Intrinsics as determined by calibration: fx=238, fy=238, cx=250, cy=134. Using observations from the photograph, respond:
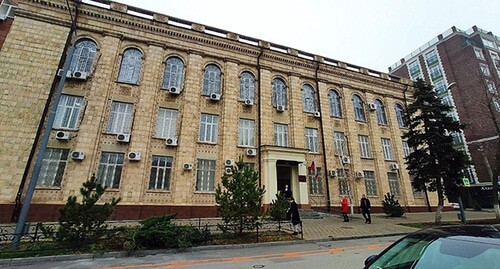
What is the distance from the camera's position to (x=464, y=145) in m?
35.3

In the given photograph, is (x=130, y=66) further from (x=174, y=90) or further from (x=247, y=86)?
(x=247, y=86)

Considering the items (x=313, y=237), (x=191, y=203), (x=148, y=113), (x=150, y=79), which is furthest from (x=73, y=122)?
(x=313, y=237)

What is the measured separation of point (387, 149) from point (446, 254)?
2423 centimetres

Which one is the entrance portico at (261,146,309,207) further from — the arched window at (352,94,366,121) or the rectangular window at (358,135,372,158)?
the arched window at (352,94,366,121)

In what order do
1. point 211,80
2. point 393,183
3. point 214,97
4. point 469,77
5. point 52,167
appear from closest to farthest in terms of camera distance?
point 52,167
point 214,97
point 211,80
point 393,183
point 469,77

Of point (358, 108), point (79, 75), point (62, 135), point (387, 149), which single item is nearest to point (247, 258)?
point (62, 135)

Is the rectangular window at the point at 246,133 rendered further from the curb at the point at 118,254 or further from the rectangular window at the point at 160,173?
the curb at the point at 118,254

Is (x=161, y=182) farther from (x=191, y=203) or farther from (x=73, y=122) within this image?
(x=73, y=122)

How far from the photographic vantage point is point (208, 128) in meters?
17.8

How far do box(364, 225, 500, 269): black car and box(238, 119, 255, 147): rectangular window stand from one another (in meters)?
15.5

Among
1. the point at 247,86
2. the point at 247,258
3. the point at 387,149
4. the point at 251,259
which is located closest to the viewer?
the point at 251,259

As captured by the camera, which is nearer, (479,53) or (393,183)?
(393,183)

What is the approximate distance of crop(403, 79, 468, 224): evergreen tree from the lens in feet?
52.2

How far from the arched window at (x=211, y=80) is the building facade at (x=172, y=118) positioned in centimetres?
9
